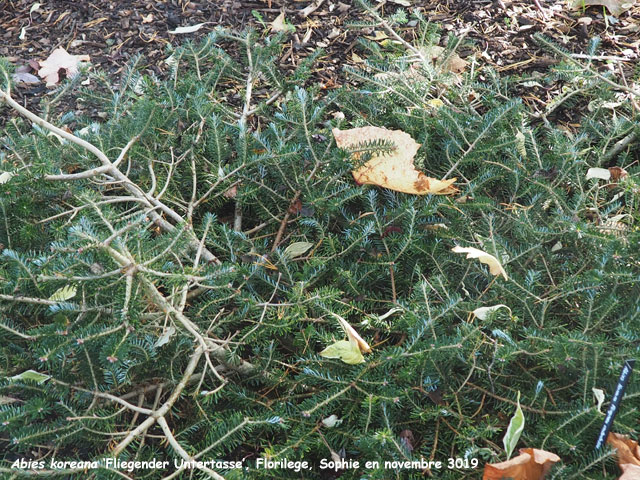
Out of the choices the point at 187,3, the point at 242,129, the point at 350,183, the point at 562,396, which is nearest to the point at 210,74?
the point at 242,129

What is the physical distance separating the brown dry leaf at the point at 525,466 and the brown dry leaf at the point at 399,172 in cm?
100

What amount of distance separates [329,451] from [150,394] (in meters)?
0.57

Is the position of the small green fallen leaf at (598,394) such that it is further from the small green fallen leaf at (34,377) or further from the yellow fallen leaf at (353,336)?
the small green fallen leaf at (34,377)

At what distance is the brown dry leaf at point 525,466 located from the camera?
1.45 metres

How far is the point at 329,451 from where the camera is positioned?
174 cm

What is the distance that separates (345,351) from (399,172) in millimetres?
772

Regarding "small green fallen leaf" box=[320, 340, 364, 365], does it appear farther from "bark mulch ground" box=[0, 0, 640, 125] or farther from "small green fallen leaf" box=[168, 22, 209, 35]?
"small green fallen leaf" box=[168, 22, 209, 35]

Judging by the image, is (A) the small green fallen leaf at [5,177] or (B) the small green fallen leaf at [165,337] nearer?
(B) the small green fallen leaf at [165,337]

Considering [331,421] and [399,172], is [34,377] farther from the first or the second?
[399,172]

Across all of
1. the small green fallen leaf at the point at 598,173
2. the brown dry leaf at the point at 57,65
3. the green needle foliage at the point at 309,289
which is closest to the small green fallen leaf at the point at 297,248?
the green needle foliage at the point at 309,289

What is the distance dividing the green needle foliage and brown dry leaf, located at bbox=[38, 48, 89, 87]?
2.57ft

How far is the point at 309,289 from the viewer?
2113mm

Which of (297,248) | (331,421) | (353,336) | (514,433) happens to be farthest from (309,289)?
(514,433)

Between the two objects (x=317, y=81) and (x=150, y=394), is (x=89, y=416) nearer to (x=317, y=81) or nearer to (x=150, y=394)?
(x=150, y=394)
